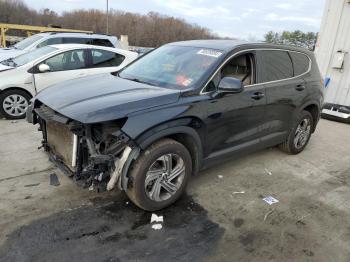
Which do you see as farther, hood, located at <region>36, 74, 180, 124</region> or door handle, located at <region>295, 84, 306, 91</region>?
door handle, located at <region>295, 84, 306, 91</region>

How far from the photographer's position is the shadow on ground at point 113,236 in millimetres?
2805

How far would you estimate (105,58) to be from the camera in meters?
7.83

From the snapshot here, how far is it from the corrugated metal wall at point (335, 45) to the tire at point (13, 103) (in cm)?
755

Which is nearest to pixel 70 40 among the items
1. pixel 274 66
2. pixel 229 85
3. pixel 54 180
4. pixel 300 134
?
pixel 54 180

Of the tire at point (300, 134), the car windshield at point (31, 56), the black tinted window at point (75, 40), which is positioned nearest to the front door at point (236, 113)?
the tire at point (300, 134)

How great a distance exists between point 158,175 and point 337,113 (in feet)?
21.4

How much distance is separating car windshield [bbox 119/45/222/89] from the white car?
3.11 m

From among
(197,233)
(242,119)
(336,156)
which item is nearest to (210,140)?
(242,119)

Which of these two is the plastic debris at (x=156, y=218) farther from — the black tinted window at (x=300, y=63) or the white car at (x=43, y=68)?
the white car at (x=43, y=68)

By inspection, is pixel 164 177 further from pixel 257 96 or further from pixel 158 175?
pixel 257 96

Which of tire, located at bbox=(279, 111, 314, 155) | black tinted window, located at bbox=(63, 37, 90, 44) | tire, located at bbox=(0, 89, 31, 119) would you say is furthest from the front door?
black tinted window, located at bbox=(63, 37, 90, 44)

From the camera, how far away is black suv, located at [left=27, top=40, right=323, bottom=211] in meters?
3.05

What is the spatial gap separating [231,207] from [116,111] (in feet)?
5.80

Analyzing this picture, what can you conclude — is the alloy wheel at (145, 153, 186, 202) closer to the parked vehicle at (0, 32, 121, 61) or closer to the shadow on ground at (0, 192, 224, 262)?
the shadow on ground at (0, 192, 224, 262)
